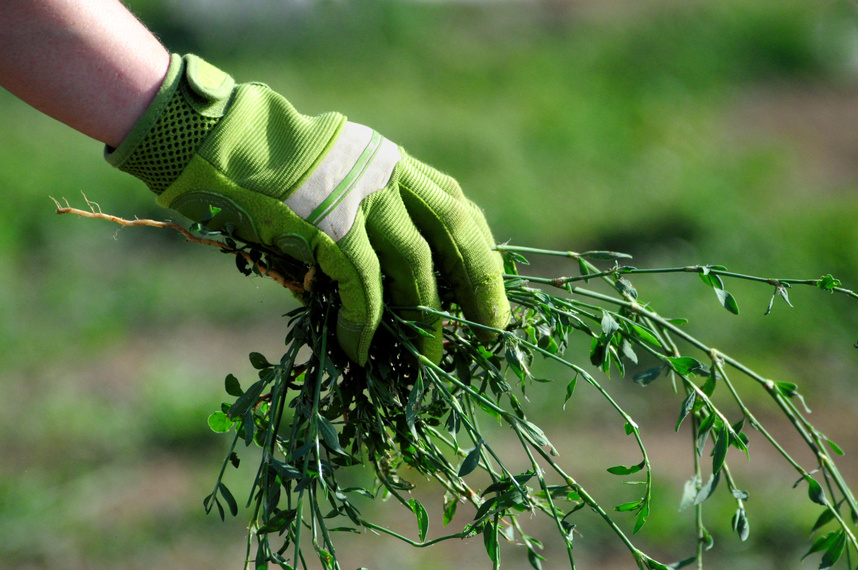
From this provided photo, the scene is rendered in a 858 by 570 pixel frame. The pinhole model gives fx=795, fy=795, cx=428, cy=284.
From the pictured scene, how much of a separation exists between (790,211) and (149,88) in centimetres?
454

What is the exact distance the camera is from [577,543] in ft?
9.27

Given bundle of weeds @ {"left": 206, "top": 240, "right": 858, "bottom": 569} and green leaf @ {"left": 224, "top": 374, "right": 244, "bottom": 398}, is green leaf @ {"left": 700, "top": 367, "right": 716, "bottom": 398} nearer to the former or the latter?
bundle of weeds @ {"left": 206, "top": 240, "right": 858, "bottom": 569}

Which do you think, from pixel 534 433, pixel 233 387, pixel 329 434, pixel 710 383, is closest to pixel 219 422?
pixel 233 387

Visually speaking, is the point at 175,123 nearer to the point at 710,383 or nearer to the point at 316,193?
the point at 316,193

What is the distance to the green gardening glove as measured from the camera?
4.27 feet

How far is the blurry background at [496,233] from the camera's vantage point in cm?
294

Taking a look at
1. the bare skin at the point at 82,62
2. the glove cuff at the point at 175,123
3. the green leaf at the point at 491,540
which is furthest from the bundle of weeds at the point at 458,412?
the bare skin at the point at 82,62

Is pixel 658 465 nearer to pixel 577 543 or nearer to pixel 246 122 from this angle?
pixel 577 543

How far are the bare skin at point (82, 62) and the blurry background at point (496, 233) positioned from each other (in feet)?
6.25

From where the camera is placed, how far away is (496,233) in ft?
14.9

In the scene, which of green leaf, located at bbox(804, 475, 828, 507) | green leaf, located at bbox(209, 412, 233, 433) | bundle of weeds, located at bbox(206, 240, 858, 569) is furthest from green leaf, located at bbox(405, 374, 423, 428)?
green leaf, located at bbox(804, 475, 828, 507)

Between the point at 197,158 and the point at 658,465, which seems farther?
→ the point at 658,465

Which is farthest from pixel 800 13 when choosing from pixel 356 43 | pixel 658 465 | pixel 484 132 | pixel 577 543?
pixel 577 543

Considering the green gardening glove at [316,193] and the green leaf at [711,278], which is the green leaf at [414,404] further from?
the green leaf at [711,278]
